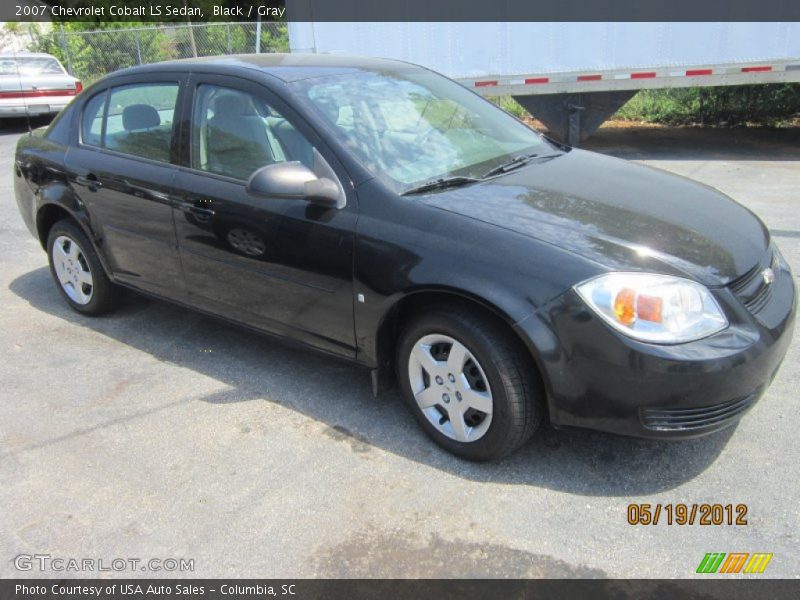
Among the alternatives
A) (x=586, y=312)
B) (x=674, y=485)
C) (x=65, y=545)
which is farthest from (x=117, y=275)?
(x=674, y=485)

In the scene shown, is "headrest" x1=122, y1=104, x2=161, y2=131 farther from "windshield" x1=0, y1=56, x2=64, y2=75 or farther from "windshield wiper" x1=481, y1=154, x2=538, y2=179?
"windshield" x1=0, y1=56, x2=64, y2=75

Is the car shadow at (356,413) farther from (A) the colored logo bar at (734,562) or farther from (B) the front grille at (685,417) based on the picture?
(A) the colored logo bar at (734,562)

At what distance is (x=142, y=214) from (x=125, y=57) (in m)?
18.5

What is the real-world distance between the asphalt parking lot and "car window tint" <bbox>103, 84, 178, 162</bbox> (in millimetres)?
1253

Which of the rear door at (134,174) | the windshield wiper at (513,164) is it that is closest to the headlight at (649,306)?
the windshield wiper at (513,164)

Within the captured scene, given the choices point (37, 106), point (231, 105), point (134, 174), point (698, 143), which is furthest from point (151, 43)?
point (231, 105)

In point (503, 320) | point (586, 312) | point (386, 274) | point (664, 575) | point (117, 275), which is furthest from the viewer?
point (117, 275)

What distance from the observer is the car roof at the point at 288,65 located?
152 inches

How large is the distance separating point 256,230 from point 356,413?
1.05 meters

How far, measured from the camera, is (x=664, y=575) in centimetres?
255

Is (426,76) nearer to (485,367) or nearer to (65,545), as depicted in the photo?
(485,367)

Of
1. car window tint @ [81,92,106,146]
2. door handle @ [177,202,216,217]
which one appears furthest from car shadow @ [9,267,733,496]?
car window tint @ [81,92,106,146]

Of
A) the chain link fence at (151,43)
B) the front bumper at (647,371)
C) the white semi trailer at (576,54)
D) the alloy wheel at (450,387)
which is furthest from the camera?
the chain link fence at (151,43)

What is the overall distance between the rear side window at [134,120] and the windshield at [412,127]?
942 mm
